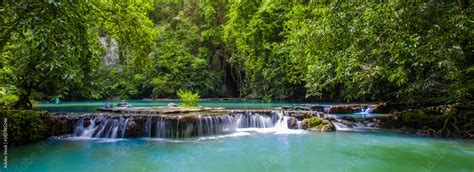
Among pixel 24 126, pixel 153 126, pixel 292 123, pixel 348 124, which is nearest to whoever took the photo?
pixel 24 126

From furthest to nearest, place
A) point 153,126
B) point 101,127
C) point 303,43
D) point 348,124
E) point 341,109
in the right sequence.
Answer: point 341,109
point 348,124
point 101,127
point 153,126
point 303,43

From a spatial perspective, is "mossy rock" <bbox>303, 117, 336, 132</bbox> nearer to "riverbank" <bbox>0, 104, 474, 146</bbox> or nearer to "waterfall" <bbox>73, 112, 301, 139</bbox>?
"riverbank" <bbox>0, 104, 474, 146</bbox>

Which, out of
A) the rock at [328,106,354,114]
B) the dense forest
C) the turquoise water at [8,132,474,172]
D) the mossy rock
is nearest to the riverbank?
the mossy rock

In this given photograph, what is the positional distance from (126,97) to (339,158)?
29.6 meters

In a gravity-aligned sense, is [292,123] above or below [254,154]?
above

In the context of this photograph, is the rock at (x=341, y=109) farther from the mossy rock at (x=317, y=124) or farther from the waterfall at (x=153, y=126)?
the waterfall at (x=153, y=126)

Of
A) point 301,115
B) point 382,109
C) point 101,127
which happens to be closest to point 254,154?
point 301,115

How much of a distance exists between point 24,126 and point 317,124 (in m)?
8.99

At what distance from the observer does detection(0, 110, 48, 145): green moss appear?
9109 mm

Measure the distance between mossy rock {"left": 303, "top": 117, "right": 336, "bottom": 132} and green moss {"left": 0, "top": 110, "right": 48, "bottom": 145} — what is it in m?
8.35

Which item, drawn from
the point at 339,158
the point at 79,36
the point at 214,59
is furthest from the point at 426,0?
the point at 214,59

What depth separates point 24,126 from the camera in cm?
972

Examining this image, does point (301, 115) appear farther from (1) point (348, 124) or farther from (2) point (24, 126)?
(2) point (24, 126)

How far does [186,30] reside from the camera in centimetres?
3522
